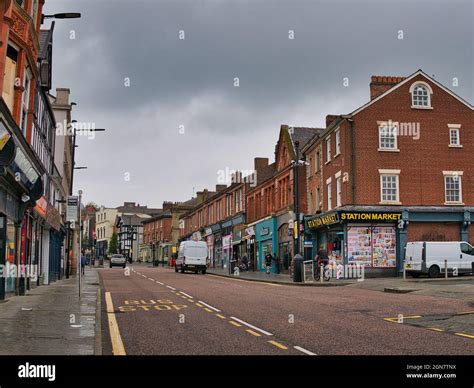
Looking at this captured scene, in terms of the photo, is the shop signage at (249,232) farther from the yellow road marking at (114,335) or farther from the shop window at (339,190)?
the yellow road marking at (114,335)

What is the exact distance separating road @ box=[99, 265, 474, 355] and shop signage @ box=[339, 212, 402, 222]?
14.0 m

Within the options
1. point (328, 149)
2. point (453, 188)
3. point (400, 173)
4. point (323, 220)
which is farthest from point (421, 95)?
point (323, 220)

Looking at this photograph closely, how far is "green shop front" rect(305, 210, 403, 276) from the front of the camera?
111 feet

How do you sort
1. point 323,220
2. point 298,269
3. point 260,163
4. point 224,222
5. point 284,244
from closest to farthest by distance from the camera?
point 298,269
point 323,220
point 284,244
point 260,163
point 224,222

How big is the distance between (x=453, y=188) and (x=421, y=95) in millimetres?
5995

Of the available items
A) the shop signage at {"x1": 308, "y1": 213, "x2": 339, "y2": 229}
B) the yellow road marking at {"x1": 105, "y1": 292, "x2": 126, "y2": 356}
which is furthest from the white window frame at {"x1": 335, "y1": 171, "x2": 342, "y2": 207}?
the yellow road marking at {"x1": 105, "y1": 292, "x2": 126, "y2": 356}

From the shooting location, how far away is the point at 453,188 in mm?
35344

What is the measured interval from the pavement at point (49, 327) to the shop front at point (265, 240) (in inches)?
1191

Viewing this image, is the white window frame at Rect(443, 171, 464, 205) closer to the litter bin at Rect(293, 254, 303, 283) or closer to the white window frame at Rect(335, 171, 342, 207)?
the white window frame at Rect(335, 171, 342, 207)

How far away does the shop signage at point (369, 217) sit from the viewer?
3353 cm

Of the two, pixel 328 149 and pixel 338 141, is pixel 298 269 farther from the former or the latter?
pixel 328 149

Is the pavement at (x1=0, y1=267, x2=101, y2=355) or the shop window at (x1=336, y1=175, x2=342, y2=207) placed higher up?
the shop window at (x1=336, y1=175, x2=342, y2=207)
